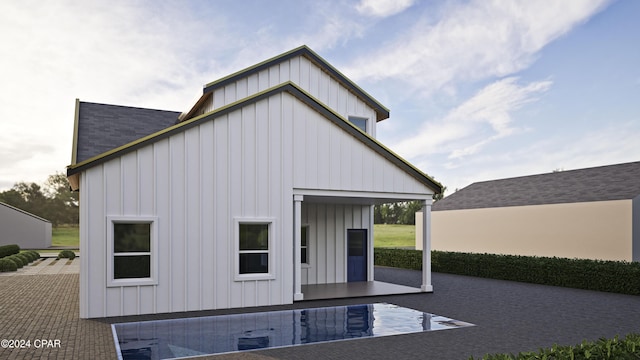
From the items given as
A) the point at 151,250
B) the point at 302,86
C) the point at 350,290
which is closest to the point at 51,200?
the point at 302,86

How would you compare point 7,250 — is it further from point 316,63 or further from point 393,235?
point 393,235

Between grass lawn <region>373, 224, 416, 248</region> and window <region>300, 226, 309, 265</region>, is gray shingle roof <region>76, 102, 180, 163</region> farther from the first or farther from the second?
grass lawn <region>373, 224, 416, 248</region>

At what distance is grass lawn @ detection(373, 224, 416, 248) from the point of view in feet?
182

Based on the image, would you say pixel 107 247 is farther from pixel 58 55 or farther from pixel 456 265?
pixel 456 265

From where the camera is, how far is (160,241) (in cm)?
1135

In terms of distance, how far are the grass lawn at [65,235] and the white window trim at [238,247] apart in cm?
5885

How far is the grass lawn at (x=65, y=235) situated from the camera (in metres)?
63.8

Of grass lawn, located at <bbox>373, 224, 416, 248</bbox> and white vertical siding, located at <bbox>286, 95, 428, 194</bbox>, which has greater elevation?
white vertical siding, located at <bbox>286, 95, 428, 194</bbox>

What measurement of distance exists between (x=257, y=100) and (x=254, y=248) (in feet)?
12.8

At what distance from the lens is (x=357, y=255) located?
17672 mm

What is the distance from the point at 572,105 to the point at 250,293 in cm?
2286

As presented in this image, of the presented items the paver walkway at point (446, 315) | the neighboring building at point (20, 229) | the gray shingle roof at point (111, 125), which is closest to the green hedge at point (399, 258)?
the paver walkway at point (446, 315)

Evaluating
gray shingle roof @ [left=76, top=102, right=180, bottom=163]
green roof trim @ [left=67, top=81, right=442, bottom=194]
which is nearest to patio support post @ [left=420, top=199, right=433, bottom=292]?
green roof trim @ [left=67, top=81, right=442, bottom=194]

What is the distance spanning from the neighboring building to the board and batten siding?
35.5 metres
